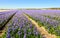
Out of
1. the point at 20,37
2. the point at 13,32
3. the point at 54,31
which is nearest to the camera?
the point at 20,37

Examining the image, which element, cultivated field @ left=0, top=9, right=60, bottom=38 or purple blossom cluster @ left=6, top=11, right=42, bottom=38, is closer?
purple blossom cluster @ left=6, top=11, right=42, bottom=38

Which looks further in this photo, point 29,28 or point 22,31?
point 29,28

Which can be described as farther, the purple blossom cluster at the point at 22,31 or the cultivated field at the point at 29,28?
the cultivated field at the point at 29,28

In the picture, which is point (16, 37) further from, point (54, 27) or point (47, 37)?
point (54, 27)

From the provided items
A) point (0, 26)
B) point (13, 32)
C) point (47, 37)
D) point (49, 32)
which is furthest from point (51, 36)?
point (0, 26)

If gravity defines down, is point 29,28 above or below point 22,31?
below

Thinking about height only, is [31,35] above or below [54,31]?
above

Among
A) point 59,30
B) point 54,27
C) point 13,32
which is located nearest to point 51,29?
point 54,27

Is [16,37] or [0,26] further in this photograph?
[0,26]

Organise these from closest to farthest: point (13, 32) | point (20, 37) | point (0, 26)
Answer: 1. point (20, 37)
2. point (13, 32)
3. point (0, 26)
